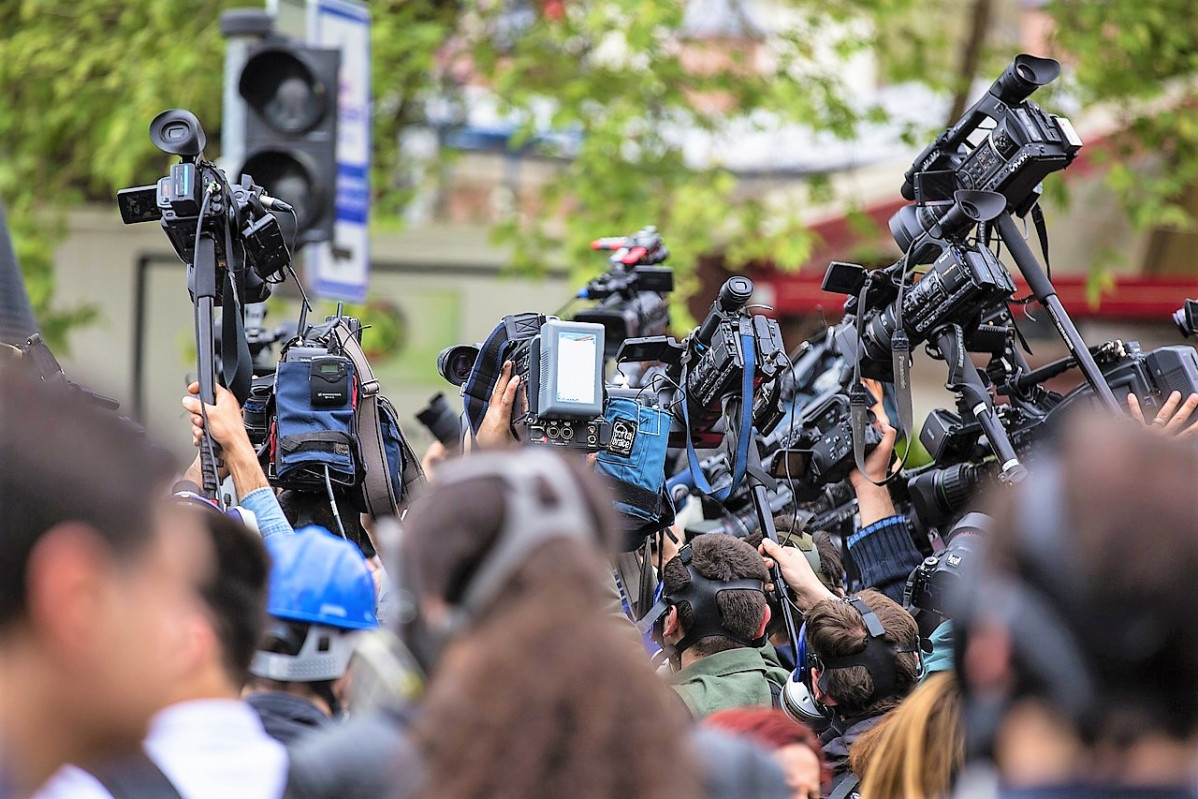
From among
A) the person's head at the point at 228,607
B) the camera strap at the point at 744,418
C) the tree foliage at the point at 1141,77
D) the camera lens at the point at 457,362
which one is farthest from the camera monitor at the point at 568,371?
the tree foliage at the point at 1141,77

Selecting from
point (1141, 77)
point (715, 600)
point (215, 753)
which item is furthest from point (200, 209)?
point (1141, 77)

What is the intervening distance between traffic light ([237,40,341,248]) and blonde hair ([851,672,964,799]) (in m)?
5.45

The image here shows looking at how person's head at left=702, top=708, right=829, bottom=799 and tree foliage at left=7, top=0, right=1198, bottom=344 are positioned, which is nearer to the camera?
person's head at left=702, top=708, right=829, bottom=799

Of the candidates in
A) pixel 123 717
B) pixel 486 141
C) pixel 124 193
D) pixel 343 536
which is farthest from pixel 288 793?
pixel 486 141

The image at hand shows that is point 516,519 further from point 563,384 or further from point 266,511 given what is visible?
point 563,384

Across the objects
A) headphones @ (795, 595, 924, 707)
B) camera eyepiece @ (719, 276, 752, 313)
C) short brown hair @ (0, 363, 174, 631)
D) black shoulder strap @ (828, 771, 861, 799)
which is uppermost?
camera eyepiece @ (719, 276, 752, 313)

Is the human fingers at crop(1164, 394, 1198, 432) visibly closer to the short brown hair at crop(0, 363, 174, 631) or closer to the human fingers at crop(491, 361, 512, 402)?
the human fingers at crop(491, 361, 512, 402)

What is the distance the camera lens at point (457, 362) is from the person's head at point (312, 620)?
201cm

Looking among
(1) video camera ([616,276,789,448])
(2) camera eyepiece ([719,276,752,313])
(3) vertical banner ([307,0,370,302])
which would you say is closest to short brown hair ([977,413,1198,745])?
(1) video camera ([616,276,789,448])

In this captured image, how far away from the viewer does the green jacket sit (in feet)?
12.8

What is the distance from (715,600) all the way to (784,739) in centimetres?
150

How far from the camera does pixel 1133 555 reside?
5.39 feet

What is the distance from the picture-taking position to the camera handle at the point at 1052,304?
4.19 meters

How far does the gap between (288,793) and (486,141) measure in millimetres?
13155
